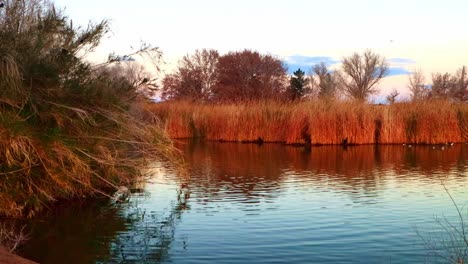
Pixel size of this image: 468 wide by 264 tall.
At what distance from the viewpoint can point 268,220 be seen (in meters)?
9.44

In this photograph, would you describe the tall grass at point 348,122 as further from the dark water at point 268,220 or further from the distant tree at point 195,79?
the distant tree at point 195,79

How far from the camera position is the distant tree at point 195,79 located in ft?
186

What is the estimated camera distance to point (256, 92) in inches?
2178

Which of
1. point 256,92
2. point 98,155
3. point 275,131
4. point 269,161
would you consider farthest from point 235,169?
point 256,92

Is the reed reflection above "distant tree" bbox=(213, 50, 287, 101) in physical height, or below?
below

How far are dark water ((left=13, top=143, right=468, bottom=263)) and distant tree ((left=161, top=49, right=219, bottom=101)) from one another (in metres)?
41.1

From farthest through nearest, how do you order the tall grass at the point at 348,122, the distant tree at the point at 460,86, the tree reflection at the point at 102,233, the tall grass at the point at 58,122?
the distant tree at the point at 460,86 < the tall grass at the point at 348,122 < the tall grass at the point at 58,122 < the tree reflection at the point at 102,233

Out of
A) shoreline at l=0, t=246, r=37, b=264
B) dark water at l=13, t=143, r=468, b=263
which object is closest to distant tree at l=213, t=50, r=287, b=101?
dark water at l=13, t=143, r=468, b=263

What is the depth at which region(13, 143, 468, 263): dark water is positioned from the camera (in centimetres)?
755

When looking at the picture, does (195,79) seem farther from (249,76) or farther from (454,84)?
(454,84)

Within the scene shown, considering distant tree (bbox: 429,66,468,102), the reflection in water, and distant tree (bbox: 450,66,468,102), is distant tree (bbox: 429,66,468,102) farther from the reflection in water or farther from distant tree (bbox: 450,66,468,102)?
the reflection in water

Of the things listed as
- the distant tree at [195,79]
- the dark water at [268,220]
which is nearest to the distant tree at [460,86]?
the distant tree at [195,79]

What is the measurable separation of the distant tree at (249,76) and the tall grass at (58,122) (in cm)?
4356

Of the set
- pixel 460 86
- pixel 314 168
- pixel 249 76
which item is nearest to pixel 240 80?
pixel 249 76
